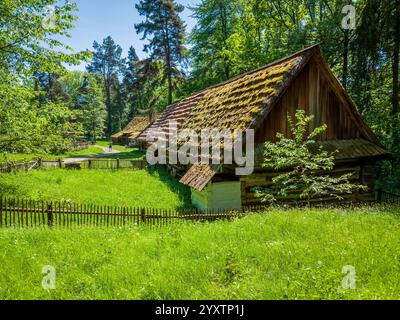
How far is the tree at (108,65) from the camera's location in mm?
70188

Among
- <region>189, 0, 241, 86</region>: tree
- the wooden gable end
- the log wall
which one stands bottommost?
the log wall

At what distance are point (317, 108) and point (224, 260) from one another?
967cm

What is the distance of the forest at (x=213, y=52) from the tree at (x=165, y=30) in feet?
0.38

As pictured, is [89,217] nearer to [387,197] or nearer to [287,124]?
[287,124]

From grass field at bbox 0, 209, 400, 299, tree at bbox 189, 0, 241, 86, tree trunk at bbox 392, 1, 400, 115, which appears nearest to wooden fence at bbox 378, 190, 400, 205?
tree trunk at bbox 392, 1, 400, 115

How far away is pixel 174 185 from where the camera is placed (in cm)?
1873

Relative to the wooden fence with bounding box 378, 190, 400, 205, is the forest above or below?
above

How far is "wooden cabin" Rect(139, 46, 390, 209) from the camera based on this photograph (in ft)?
40.0

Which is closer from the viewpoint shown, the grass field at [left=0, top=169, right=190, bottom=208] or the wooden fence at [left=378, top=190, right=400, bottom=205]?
the wooden fence at [left=378, top=190, right=400, bottom=205]

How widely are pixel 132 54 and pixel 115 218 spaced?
67.1 meters

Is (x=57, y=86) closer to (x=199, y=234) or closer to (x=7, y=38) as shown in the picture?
(x=7, y=38)

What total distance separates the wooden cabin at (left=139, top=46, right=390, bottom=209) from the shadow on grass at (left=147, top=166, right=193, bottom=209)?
0.89 meters

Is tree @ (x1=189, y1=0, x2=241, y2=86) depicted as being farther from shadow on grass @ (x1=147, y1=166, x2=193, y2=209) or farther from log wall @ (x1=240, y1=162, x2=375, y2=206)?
log wall @ (x1=240, y1=162, x2=375, y2=206)
